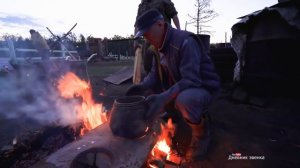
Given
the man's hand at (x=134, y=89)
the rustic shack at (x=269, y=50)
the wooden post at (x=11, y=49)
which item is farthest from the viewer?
the wooden post at (x=11, y=49)

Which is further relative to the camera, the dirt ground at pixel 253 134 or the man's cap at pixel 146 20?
the dirt ground at pixel 253 134

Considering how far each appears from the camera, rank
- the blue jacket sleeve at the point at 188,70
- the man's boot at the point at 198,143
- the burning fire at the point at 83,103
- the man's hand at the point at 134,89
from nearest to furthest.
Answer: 1. the blue jacket sleeve at the point at 188,70
2. the man's boot at the point at 198,143
3. the man's hand at the point at 134,89
4. the burning fire at the point at 83,103

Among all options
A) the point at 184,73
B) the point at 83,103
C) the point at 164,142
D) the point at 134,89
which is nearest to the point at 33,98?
the point at 83,103

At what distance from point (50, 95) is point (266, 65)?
5989mm

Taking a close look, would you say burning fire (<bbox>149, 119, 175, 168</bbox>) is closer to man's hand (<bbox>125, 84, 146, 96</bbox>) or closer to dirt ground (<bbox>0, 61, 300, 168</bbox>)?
dirt ground (<bbox>0, 61, 300, 168</bbox>)

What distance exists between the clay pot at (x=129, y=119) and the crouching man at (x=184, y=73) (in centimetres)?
12

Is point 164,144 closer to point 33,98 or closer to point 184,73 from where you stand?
point 184,73

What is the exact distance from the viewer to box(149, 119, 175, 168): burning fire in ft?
8.63

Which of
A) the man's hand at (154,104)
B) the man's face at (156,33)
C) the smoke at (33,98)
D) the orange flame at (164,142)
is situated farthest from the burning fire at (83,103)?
the man's face at (156,33)

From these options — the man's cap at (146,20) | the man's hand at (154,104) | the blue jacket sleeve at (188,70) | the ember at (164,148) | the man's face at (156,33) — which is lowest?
the ember at (164,148)

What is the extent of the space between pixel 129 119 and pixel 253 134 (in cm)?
249

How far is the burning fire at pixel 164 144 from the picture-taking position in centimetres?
263

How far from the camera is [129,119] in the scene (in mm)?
2250

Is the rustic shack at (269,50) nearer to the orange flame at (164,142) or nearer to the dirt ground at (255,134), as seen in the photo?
the dirt ground at (255,134)
